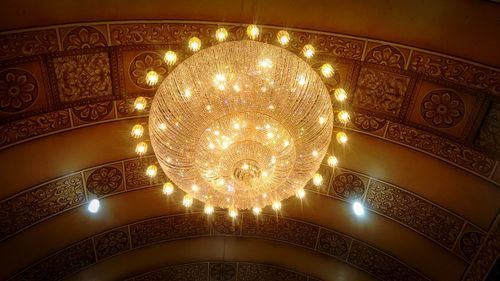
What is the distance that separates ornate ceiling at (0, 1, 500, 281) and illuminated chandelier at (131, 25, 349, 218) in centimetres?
123

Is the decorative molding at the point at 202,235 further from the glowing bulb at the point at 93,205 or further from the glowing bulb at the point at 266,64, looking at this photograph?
the glowing bulb at the point at 266,64

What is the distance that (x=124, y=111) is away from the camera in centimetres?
548

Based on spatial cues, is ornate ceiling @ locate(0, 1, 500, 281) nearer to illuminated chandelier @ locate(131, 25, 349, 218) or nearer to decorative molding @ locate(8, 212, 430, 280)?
decorative molding @ locate(8, 212, 430, 280)

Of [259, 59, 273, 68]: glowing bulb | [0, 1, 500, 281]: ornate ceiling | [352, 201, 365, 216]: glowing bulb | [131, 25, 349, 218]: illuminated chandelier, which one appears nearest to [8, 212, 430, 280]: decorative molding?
[0, 1, 500, 281]: ornate ceiling

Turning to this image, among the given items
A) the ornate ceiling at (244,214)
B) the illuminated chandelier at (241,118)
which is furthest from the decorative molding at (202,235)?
the illuminated chandelier at (241,118)

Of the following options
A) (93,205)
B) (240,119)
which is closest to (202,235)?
(93,205)

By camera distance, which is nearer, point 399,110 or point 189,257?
point 399,110

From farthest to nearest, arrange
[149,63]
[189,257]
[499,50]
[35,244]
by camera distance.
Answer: [189,257]
[35,244]
[149,63]
[499,50]

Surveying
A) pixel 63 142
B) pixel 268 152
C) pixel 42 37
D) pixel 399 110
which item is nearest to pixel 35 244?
pixel 63 142

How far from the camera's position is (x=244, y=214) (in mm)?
7117

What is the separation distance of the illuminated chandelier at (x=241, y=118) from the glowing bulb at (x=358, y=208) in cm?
242

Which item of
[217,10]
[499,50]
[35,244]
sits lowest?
[35,244]

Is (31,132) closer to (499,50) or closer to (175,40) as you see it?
(175,40)

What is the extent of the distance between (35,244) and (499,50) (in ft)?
20.9
